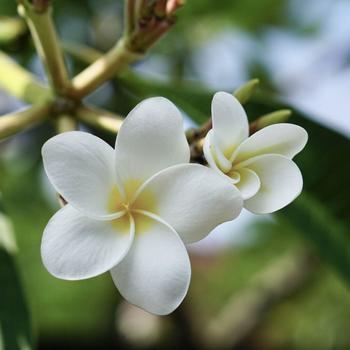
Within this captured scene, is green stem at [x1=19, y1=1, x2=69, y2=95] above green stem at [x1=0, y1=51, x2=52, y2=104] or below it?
above

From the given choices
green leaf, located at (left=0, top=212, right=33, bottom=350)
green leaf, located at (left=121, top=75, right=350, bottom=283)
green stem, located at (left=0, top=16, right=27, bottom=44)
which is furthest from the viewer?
green stem, located at (left=0, top=16, right=27, bottom=44)

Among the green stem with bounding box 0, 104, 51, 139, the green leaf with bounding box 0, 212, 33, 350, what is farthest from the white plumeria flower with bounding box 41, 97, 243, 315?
the green leaf with bounding box 0, 212, 33, 350

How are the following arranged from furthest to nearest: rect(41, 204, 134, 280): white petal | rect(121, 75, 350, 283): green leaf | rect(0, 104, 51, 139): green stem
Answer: rect(121, 75, 350, 283): green leaf → rect(0, 104, 51, 139): green stem → rect(41, 204, 134, 280): white petal

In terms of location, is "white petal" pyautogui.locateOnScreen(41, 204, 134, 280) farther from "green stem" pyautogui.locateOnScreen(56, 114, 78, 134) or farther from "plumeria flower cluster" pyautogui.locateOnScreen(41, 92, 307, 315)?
"green stem" pyautogui.locateOnScreen(56, 114, 78, 134)

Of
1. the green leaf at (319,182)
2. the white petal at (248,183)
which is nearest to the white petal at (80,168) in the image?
the white petal at (248,183)

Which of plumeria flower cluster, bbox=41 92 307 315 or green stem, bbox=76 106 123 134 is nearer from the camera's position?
plumeria flower cluster, bbox=41 92 307 315

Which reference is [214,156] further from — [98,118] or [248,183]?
[98,118]

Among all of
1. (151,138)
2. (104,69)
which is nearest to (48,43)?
(104,69)

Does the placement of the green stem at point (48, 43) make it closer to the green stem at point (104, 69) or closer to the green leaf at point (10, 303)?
the green stem at point (104, 69)
